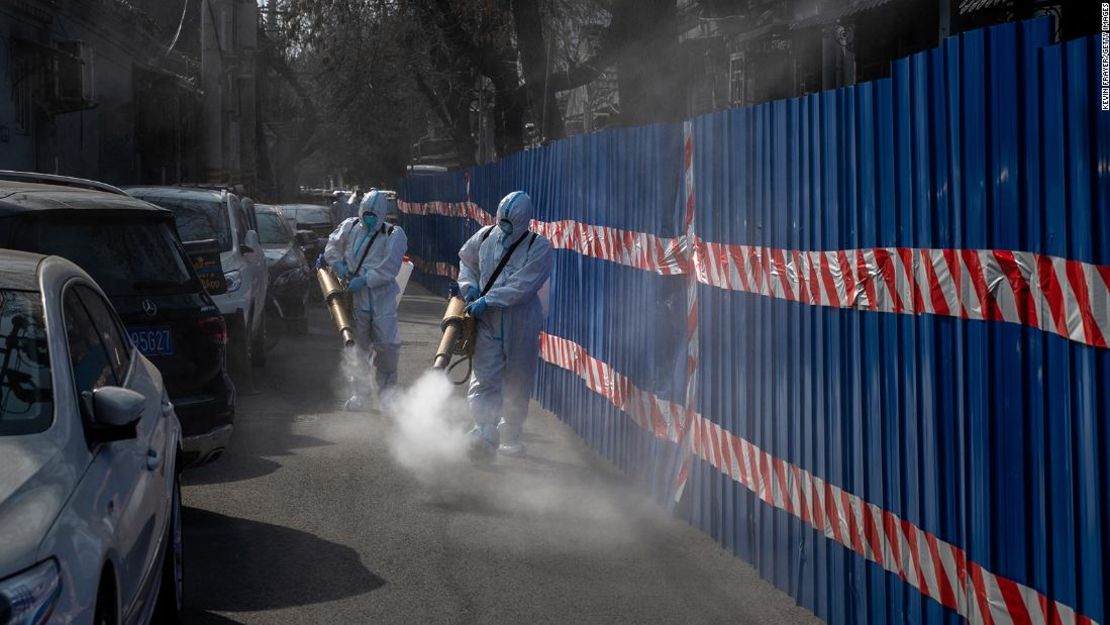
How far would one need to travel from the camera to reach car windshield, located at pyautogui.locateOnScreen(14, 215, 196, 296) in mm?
7551

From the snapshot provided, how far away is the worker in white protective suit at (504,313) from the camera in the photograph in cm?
1039

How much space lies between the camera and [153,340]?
8.16m

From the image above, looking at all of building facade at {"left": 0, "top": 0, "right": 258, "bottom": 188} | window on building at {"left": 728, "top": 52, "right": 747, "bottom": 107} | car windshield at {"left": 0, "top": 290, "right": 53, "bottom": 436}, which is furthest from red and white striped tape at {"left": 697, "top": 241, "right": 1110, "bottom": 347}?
window on building at {"left": 728, "top": 52, "right": 747, "bottom": 107}

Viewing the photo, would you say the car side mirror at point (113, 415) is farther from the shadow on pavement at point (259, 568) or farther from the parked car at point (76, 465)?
the shadow on pavement at point (259, 568)

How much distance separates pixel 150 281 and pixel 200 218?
6.76 meters

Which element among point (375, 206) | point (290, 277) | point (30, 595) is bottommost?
point (30, 595)

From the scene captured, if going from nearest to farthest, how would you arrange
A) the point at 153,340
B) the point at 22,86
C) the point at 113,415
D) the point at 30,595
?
the point at 30,595 → the point at 113,415 → the point at 153,340 → the point at 22,86

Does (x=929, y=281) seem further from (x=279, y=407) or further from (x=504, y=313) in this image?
(x=279, y=407)

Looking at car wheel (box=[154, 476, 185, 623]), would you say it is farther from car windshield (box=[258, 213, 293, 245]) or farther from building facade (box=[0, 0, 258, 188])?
building facade (box=[0, 0, 258, 188])

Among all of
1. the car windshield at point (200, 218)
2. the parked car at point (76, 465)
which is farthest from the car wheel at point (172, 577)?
the car windshield at point (200, 218)

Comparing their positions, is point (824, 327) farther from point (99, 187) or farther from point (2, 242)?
point (99, 187)

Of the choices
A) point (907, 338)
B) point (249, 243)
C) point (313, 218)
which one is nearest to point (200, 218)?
point (249, 243)

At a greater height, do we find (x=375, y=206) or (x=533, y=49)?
(x=533, y=49)

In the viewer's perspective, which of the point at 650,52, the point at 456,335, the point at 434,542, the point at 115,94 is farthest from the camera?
the point at 115,94
